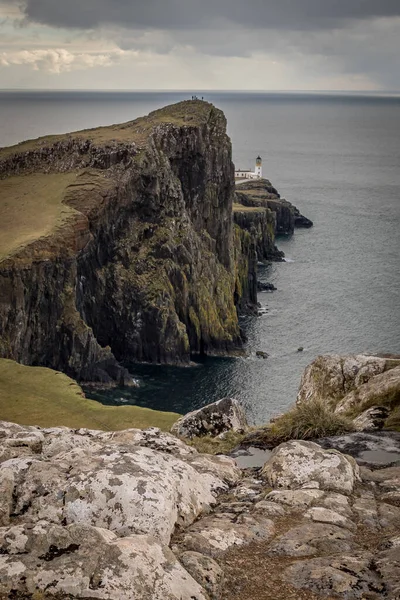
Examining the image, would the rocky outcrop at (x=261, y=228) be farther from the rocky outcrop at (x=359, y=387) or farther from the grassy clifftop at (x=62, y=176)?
the rocky outcrop at (x=359, y=387)

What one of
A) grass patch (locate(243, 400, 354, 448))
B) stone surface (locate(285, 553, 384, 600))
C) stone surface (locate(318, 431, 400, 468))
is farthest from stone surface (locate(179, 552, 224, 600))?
grass patch (locate(243, 400, 354, 448))

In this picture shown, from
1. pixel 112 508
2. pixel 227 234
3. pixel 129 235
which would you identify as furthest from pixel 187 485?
pixel 227 234

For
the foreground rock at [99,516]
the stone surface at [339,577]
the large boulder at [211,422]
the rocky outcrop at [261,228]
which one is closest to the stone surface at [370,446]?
the foreground rock at [99,516]

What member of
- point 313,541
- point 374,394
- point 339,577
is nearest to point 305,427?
point 374,394

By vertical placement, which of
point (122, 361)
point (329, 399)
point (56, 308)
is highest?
point (329, 399)

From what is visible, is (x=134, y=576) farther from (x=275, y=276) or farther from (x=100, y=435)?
(x=275, y=276)
